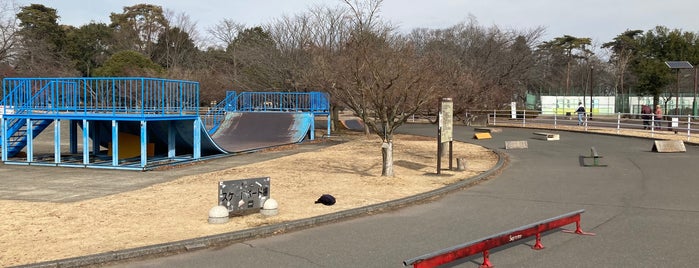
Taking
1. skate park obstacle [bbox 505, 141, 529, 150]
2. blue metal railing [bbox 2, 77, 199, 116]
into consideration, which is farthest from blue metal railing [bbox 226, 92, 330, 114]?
skate park obstacle [bbox 505, 141, 529, 150]

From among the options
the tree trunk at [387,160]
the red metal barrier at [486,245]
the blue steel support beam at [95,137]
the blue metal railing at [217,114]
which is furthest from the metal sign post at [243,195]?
the blue metal railing at [217,114]

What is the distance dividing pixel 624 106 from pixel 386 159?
50.5 metres

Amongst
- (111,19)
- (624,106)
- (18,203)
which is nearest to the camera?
(18,203)

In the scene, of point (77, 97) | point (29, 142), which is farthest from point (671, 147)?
point (77, 97)

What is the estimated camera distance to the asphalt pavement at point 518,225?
222 inches

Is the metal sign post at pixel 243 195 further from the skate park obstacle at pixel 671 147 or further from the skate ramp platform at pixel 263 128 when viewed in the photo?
the skate ramp platform at pixel 263 128

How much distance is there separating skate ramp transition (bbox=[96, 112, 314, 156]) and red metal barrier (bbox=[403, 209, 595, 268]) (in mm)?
14370

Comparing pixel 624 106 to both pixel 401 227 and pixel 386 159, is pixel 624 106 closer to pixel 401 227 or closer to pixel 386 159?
pixel 386 159

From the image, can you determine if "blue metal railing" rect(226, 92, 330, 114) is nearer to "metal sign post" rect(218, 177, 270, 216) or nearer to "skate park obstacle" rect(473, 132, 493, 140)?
"skate park obstacle" rect(473, 132, 493, 140)

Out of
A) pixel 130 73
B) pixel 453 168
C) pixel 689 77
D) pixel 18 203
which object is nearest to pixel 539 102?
pixel 689 77

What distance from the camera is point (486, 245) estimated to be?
5305 mm

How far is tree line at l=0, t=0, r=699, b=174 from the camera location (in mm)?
16406

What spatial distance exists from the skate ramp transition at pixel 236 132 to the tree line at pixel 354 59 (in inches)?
96.2

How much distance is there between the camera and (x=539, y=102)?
54.9 meters
